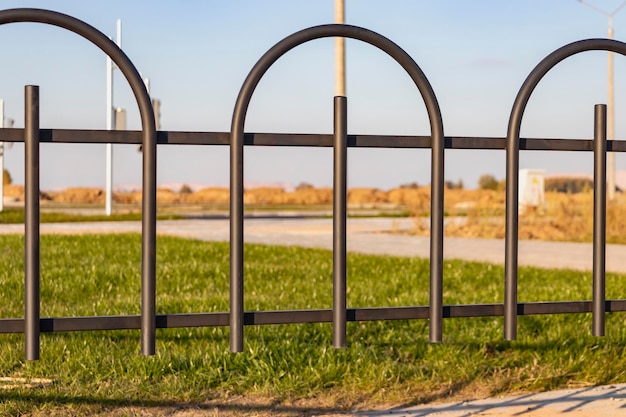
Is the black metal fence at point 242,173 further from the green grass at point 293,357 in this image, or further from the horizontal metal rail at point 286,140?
the green grass at point 293,357

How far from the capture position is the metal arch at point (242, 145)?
8.43 ft

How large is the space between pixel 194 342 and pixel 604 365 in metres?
2.21

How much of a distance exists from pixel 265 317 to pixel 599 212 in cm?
132

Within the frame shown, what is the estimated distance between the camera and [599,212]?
2.99 m

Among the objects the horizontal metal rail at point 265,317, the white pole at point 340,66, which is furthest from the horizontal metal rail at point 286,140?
the white pole at point 340,66

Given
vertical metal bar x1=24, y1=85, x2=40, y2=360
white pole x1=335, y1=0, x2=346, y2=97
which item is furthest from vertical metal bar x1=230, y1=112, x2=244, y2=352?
white pole x1=335, y1=0, x2=346, y2=97

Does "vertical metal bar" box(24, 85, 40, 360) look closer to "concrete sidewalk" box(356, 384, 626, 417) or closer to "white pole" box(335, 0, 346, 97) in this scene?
"concrete sidewalk" box(356, 384, 626, 417)

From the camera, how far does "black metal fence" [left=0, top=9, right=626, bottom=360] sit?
2.47m

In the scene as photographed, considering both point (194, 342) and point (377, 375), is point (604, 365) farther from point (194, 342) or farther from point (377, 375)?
point (194, 342)

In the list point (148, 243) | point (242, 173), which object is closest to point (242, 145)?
point (242, 173)

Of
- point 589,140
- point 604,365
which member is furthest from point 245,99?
point 604,365

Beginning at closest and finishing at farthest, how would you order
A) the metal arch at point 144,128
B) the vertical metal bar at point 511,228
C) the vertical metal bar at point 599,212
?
the metal arch at point 144,128 → the vertical metal bar at point 511,228 → the vertical metal bar at point 599,212

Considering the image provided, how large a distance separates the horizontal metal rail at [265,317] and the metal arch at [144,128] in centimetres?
6

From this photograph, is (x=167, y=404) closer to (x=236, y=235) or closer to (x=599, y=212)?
(x=236, y=235)
